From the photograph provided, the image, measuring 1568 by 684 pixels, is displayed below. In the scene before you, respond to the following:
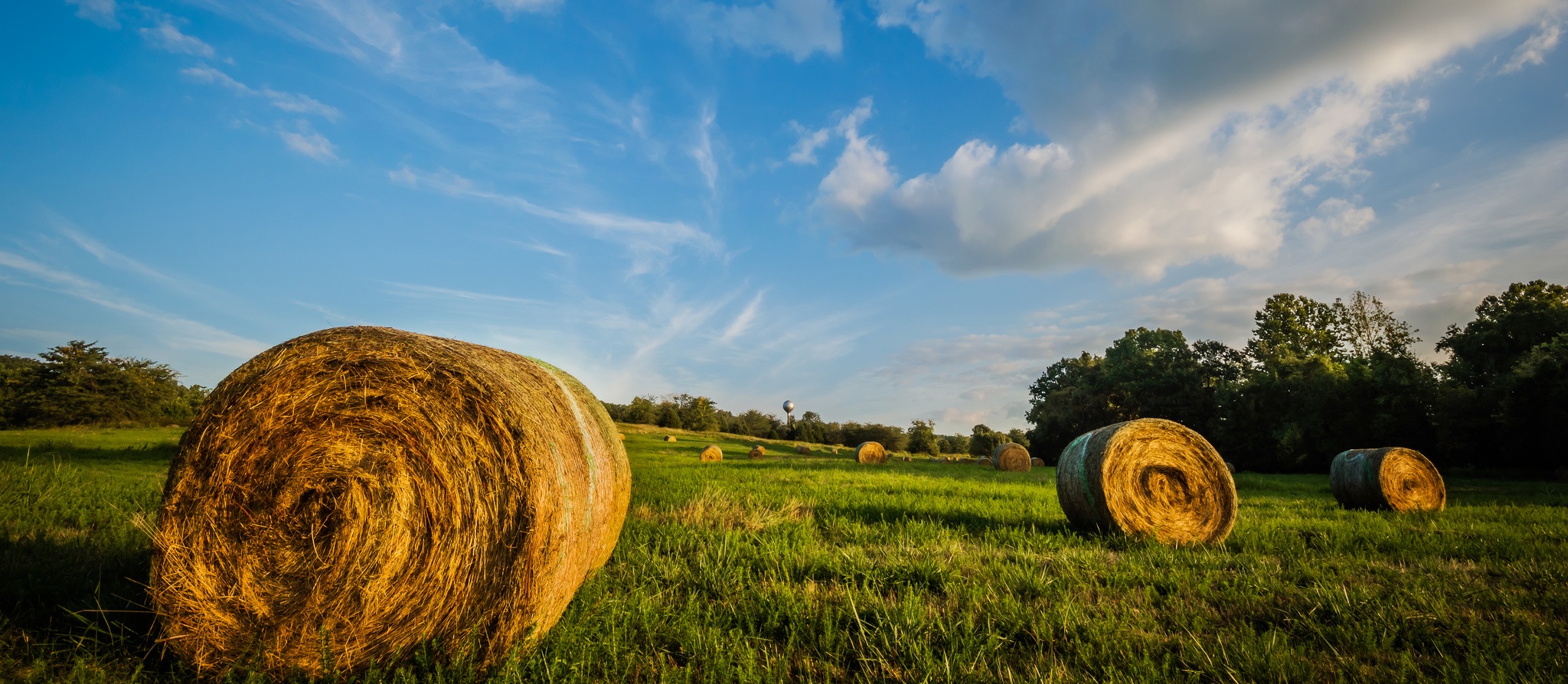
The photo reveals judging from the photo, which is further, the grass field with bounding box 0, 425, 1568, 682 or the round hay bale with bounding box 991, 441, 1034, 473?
the round hay bale with bounding box 991, 441, 1034, 473

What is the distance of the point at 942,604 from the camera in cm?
410

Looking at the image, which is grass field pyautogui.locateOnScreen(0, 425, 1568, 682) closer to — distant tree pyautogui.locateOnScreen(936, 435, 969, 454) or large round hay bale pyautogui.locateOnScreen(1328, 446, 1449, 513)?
large round hay bale pyautogui.locateOnScreen(1328, 446, 1449, 513)

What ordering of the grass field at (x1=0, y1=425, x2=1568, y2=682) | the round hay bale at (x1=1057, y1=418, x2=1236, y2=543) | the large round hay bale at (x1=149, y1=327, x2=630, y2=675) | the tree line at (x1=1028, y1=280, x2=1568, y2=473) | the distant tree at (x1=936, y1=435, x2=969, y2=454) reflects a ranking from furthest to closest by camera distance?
1. the distant tree at (x1=936, y1=435, x2=969, y2=454)
2. the tree line at (x1=1028, y1=280, x2=1568, y2=473)
3. the round hay bale at (x1=1057, y1=418, x2=1236, y2=543)
4. the large round hay bale at (x1=149, y1=327, x2=630, y2=675)
5. the grass field at (x1=0, y1=425, x2=1568, y2=682)

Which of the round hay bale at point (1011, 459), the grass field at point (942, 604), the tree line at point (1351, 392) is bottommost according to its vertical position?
the grass field at point (942, 604)

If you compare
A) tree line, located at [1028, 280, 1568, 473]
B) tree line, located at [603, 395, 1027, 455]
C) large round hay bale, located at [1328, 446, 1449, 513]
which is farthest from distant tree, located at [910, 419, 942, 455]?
large round hay bale, located at [1328, 446, 1449, 513]

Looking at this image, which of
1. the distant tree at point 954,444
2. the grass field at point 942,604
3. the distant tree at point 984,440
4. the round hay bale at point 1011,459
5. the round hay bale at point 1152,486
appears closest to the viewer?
the grass field at point 942,604

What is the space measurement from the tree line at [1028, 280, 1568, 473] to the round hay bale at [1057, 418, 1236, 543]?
84.3 feet

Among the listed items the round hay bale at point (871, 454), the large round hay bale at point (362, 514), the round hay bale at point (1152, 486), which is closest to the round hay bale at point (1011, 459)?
the round hay bale at point (871, 454)

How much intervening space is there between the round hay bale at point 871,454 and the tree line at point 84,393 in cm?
4022

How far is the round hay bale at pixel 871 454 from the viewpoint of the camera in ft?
107

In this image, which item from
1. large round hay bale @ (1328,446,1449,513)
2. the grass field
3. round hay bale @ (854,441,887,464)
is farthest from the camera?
round hay bale @ (854,441,887,464)

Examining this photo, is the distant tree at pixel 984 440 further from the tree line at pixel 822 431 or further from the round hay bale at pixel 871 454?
the round hay bale at pixel 871 454

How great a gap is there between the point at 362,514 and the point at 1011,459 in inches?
1234

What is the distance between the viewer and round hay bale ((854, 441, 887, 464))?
107 ft
